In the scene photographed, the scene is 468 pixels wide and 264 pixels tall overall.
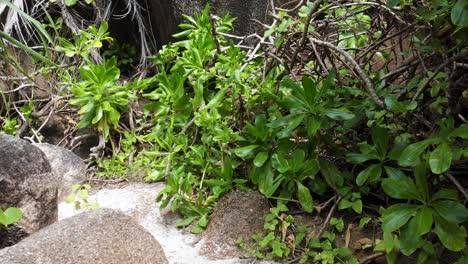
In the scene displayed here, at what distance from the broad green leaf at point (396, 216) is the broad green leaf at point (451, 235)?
118mm

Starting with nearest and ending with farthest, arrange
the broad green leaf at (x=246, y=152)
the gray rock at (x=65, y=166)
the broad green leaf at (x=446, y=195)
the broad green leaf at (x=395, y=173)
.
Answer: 1. the broad green leaf at (x=446, y=195)
2. the broad green leaf at (x=395, y=173)
3. the broad green leaf at (x=246, y=152)
4. the gray rock at (x=65, y=166)

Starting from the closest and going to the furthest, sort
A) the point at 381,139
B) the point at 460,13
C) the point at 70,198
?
the point at 460,13, the point at 381,139, the point at 70,198

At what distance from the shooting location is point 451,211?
200 centimetres

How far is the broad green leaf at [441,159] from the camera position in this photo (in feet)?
6.27

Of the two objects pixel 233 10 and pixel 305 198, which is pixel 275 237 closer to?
pixel 305 198

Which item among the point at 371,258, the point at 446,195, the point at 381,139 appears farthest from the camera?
the point at 381,139

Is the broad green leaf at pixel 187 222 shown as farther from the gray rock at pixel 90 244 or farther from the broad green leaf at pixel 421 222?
the broad green leaf at pixel 421 222

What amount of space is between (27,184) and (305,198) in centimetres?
154

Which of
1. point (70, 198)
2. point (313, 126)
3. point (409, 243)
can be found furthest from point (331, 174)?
point (70, 198)

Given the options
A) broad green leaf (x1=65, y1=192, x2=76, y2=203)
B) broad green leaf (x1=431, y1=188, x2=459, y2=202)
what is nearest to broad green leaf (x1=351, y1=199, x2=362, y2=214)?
broad green leaf (x1=431, y1=188, x2=459, y2=202)

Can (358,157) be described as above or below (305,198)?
above

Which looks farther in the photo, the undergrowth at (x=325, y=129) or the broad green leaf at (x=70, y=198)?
the broad green leaf at (x=70, y=198)

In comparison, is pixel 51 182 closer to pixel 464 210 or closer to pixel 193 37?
pixel 193 37

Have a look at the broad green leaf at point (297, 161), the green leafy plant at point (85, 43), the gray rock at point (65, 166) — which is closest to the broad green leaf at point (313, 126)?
the broad green leaf at point (297, 161)
